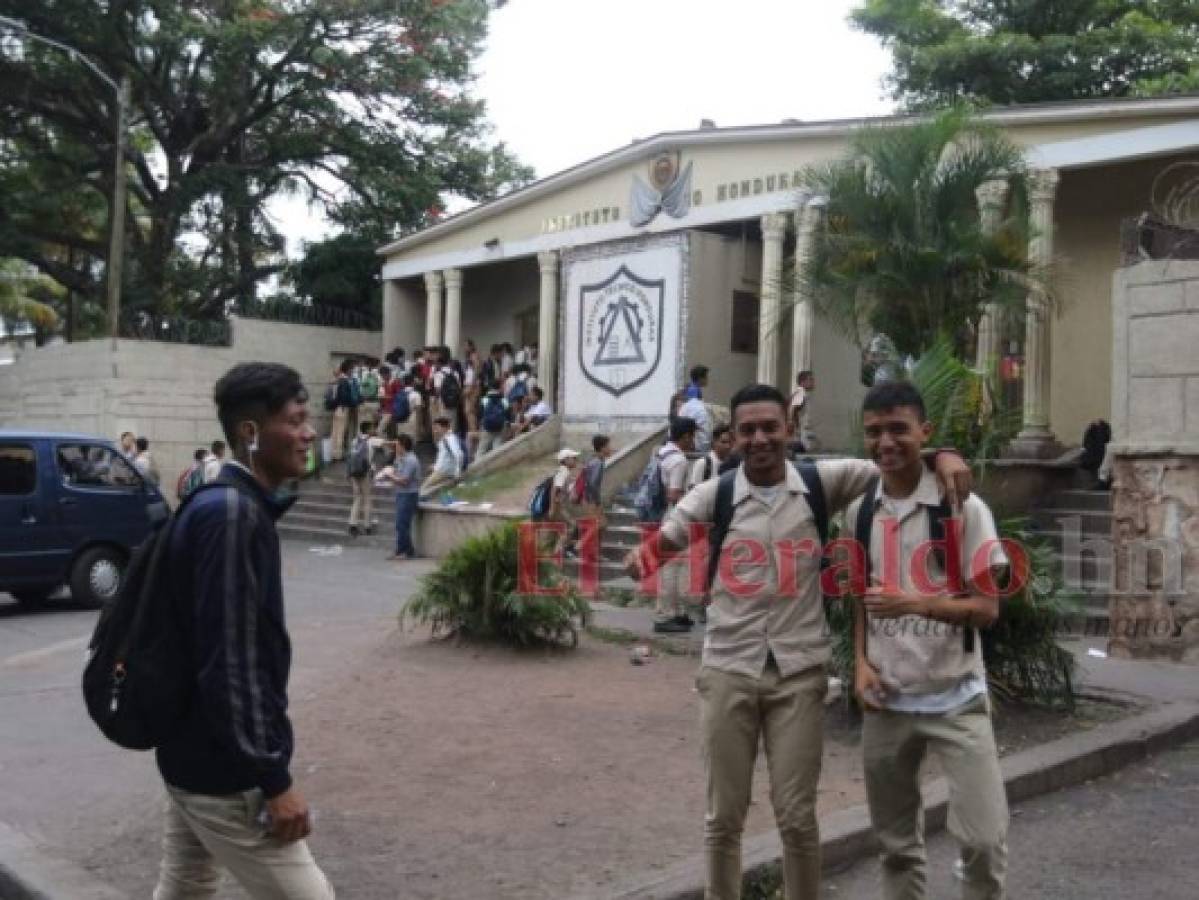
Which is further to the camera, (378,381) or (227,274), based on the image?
(227,274)

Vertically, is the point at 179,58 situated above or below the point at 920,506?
above

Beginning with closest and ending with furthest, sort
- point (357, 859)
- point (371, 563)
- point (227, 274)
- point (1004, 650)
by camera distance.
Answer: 1. point (357, 859)
2. point (1004, 650)
3. point (371, 563)
4. point (227, 274)

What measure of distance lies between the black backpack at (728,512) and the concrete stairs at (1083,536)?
5972mm

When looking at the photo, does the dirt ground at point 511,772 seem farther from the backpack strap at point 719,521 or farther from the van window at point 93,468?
the van window at point 93,468

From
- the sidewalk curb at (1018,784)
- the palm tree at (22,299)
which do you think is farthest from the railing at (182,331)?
the sidewalk curb at (1018,784)

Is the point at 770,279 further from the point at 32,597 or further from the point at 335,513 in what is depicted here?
the point at 32,597

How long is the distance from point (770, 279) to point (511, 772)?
13037 millimetres

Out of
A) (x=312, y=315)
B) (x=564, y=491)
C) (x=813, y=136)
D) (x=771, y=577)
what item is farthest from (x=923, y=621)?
(x=312, y=315)

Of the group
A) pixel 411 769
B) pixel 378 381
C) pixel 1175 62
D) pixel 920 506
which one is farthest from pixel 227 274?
pixel 920 506

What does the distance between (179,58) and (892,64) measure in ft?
49.2

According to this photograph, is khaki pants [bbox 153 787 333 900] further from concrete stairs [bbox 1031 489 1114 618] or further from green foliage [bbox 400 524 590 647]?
concrete stairs [bbox 1031 489 1114 618]

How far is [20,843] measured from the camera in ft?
16.3

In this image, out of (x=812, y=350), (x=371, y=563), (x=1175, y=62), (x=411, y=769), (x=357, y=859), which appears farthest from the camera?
(x=1175, y=62)

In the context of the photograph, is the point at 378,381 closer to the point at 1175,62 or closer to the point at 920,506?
the point at 1175,62
